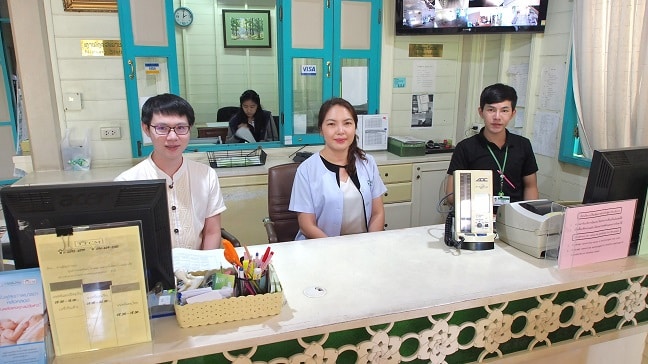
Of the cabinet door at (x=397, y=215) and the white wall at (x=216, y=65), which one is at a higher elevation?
the white wall at (x=216, y=65)

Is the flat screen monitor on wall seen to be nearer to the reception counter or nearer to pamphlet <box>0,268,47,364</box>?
the reception counter

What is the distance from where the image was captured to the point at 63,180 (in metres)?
2.75

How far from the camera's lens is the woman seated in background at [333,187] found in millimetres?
2020

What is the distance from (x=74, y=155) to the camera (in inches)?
120

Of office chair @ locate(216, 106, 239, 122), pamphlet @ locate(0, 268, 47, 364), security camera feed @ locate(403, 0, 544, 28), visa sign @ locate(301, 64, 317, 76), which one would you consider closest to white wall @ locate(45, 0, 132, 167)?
visa sign @ locate(301, 64, 317, 76)

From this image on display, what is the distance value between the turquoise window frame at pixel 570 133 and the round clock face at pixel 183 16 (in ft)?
13.0

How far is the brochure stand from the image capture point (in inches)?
39.5

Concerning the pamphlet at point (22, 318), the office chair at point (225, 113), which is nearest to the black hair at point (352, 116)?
the pamphlet at point (22, 318)

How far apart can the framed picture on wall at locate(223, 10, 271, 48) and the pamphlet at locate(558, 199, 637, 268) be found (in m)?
4.63

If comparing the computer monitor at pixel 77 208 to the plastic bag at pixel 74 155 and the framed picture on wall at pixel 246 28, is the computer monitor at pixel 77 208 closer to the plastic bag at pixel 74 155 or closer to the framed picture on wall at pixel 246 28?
the plastic bag at pixel 74 155

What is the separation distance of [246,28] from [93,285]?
15.7 ft

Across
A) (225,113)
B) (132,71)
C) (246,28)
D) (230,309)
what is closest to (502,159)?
(230,309)

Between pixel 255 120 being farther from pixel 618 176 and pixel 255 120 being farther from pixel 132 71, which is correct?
pixel 618 176

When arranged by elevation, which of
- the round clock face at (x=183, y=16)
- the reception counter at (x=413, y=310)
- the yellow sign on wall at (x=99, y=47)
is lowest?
the reception counter at (x=413, y=310)
